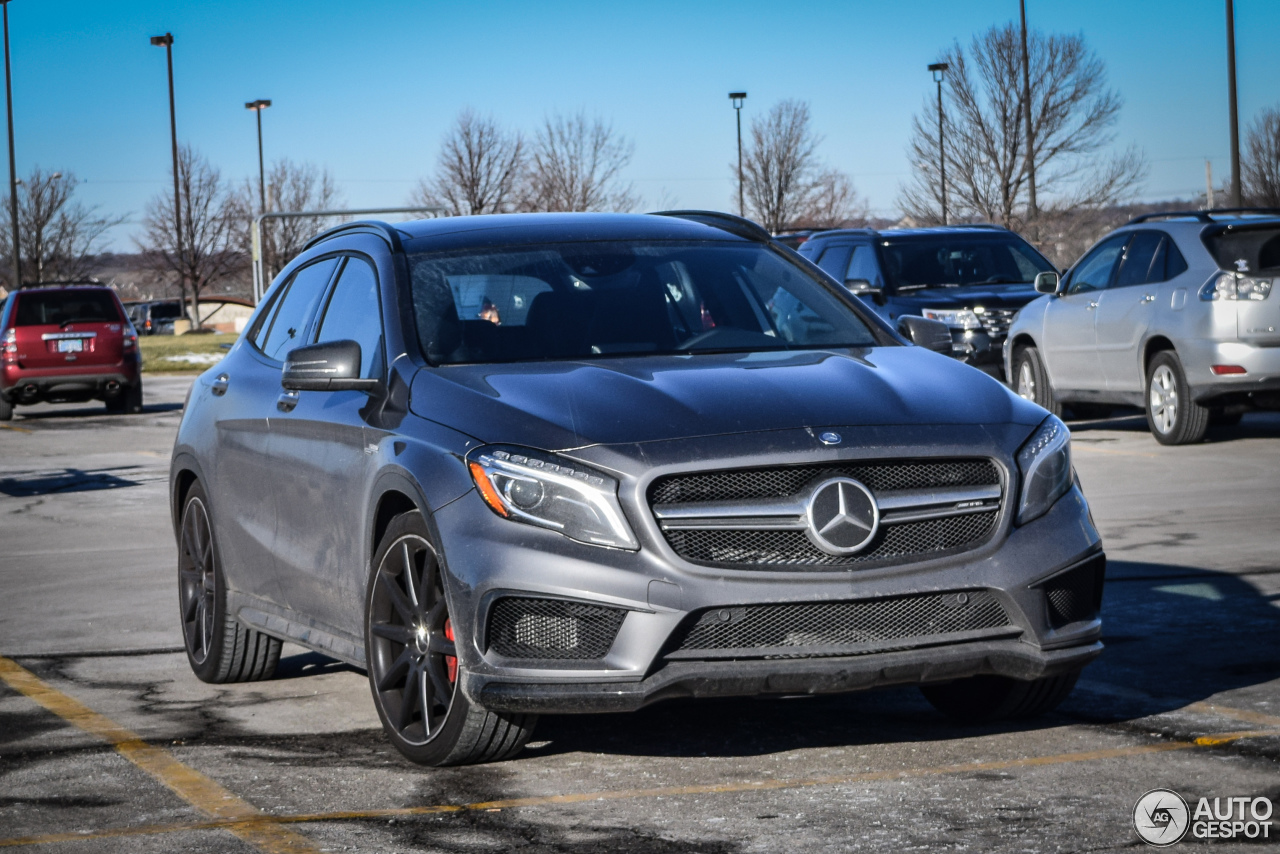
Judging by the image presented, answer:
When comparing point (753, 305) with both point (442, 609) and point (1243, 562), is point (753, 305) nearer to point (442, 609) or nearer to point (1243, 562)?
point (442, 609)

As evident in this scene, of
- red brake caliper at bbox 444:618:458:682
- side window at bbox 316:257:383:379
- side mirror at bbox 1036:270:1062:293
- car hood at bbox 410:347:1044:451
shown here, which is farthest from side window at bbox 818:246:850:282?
red brake caliper at bbox 444:618:458:682

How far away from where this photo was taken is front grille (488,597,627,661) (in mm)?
4738

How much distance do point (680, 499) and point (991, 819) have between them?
112cm

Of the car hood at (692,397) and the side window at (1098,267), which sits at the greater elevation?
the side window at (1098,267)

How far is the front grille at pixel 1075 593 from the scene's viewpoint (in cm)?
501

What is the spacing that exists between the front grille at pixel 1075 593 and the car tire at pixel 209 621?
10.0 feet

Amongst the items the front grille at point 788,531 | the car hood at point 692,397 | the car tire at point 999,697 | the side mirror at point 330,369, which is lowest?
the car tire at point 999,697

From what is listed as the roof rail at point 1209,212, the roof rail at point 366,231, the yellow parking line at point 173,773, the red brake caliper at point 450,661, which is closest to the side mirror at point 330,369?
the roof rail at point 366,231

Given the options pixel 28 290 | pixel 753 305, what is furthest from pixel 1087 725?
pixel 28 290

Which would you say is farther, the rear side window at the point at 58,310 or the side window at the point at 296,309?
the rear side window at the point at 58,310

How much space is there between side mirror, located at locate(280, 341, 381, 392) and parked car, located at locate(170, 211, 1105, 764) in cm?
1

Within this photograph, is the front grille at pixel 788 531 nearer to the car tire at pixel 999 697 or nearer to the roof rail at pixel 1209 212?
the car tire at pixel 999 697

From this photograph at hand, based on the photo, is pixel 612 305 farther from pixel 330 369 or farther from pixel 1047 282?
pixel 1047 282

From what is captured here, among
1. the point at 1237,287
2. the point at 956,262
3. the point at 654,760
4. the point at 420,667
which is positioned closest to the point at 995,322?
the point at 956,262
